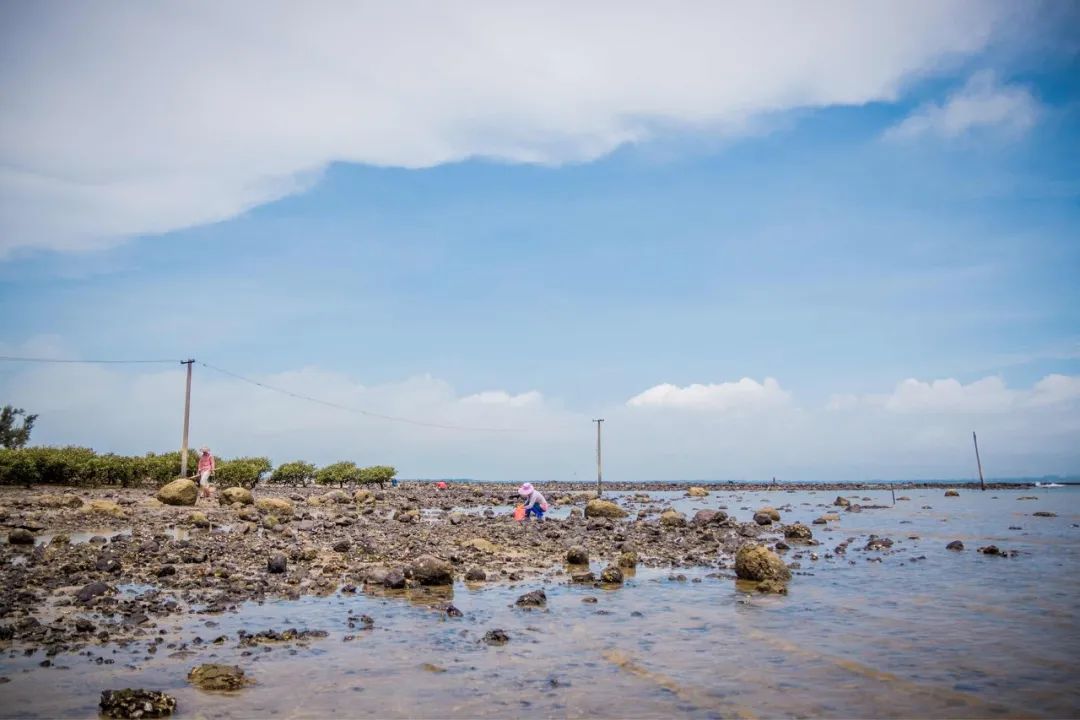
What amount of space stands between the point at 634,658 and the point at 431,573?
630 cm

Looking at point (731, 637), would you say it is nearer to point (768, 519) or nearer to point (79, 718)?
point (79, 718)

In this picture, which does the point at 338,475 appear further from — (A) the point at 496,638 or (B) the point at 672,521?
(A) the point at 496,638

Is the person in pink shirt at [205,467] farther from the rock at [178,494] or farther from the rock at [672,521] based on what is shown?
the rock at [672,521]

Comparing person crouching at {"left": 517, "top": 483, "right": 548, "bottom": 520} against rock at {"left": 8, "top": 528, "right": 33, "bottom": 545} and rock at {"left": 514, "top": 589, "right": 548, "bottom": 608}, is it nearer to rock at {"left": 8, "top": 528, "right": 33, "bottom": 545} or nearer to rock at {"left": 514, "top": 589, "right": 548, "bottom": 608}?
rock at {"left": 514, "top": 589, "right": 548, "bottom": 608}

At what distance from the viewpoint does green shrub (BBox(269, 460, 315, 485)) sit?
62062 mm

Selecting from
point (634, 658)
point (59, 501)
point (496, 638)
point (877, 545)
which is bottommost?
point (877, 545)

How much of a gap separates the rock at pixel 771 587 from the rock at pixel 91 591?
43.8ft

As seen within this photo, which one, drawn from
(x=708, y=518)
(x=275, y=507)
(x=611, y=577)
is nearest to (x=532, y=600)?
(x=611, y=577)

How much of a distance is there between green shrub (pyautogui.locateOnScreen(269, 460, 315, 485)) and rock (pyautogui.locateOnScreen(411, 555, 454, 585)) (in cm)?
5212

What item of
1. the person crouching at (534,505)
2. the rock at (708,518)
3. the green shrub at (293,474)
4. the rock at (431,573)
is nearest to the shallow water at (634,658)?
the rock at (431,573)

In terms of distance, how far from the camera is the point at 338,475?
2520 inches

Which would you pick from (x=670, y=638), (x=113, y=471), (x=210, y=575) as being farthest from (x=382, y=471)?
(x=670, y=638)

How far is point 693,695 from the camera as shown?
8.05 meters

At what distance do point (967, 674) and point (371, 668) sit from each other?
324 inches
